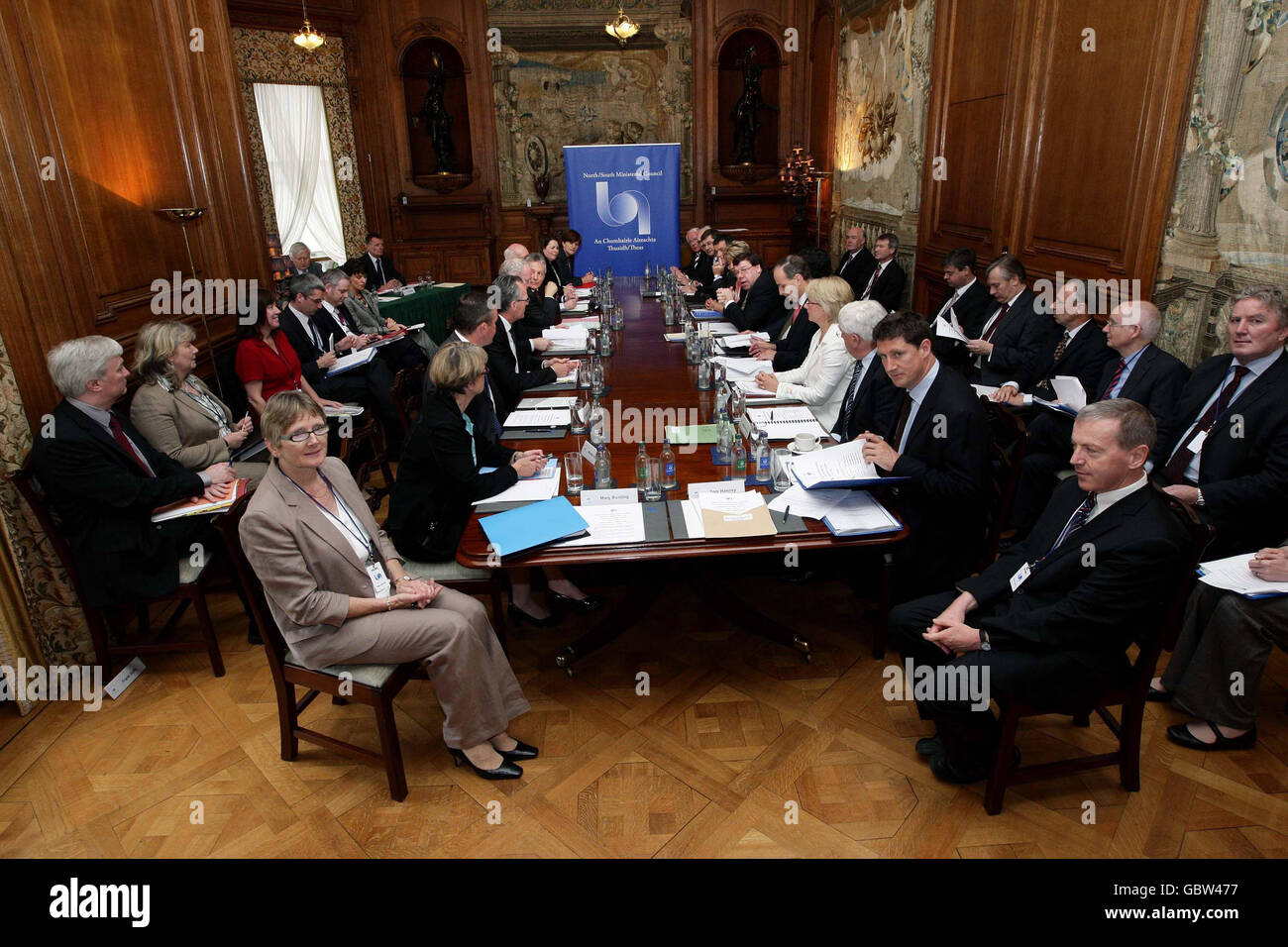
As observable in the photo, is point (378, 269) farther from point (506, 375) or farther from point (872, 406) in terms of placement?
point (872, 406)

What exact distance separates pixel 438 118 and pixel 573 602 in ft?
31.0

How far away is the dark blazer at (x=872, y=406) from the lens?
3576mm

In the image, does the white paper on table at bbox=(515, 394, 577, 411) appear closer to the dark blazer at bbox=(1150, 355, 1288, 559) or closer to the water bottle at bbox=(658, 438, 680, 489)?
the water bottle at bbox=(658, 438, 680, 489)

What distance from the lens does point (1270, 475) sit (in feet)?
10.3

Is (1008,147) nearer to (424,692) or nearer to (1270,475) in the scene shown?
(1270,475)

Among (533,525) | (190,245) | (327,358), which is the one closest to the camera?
(533,525)

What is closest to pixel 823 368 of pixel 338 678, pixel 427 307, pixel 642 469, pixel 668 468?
pixel 668 468

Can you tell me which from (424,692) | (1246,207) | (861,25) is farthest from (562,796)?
(861,25)

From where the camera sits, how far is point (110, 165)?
417 centimetres

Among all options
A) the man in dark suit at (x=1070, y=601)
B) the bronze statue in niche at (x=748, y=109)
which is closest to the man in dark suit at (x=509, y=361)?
the man in dark suit at (x=1070, y=601)

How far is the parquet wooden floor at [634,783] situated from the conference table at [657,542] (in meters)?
0.19

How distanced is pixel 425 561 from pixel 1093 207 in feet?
16.0

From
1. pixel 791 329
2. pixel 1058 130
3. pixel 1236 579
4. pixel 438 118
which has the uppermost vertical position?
pixel 438 118

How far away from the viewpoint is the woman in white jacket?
403 centimetres
